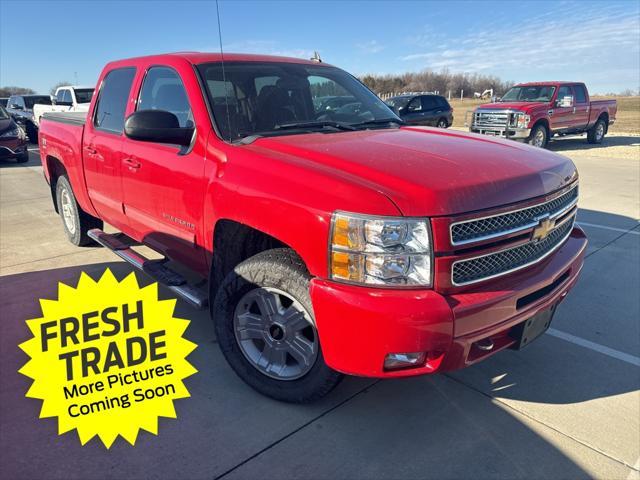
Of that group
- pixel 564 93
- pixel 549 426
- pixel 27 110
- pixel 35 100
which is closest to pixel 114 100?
pixel 549 426

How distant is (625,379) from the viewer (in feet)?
9.87

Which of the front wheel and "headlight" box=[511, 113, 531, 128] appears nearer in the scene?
"headlight" box=[511, 113, 531, 128]

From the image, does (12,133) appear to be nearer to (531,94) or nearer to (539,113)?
(539,113)

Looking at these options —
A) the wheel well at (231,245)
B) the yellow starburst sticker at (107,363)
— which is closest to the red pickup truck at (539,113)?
the wheel well at (231,245)

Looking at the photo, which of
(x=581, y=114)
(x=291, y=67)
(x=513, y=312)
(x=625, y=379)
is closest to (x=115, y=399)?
(x=513, y=312)

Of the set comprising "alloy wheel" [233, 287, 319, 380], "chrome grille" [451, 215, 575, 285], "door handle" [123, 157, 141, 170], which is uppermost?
"door handle" [123, 157, 141, 170]

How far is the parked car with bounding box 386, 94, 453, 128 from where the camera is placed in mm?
17391

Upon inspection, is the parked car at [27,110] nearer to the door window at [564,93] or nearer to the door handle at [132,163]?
the door handle at [132,163]

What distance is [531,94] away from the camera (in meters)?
15.4

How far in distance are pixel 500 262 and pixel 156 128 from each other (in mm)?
2131

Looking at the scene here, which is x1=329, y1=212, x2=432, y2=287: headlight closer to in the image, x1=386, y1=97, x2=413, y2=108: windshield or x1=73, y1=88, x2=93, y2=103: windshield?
x1=73, y1=88, x2=93, y2=103: windshield

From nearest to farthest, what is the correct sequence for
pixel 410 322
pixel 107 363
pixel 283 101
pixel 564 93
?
pixel 410 322 < pixel 107 363 < pixel 283 101 < pixel 564 93

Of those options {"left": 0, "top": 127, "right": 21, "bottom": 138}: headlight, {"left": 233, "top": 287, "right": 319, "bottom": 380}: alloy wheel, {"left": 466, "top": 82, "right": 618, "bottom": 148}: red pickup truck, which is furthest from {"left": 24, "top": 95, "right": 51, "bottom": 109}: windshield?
{"left": 233, "top": 287, "right": 319, "bottom": 380}: alloy wheel

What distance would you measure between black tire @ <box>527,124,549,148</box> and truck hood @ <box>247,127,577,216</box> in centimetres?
1258
